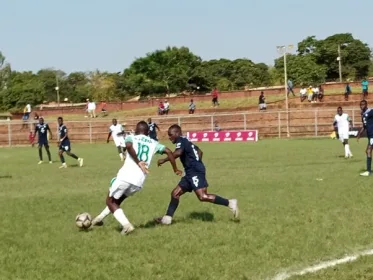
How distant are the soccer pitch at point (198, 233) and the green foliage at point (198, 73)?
75.9 metres

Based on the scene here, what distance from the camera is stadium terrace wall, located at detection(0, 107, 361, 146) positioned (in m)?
47.6

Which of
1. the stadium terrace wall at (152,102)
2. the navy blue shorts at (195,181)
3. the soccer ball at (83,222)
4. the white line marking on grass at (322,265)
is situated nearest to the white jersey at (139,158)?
the soccer ball at (83,222)

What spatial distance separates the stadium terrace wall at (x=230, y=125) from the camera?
156 ft

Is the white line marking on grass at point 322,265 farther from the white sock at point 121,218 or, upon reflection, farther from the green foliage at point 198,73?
the green foliage at point 198,73

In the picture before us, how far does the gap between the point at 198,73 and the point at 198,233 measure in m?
93.6

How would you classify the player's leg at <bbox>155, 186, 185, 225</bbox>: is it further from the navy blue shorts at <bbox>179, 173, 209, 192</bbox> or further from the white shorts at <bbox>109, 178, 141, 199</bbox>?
the white shorts at <bbox>109, 178, 141, 199</bbox>

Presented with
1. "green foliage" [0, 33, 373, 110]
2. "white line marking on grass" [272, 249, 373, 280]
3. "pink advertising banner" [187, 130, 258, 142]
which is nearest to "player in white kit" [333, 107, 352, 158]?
"white line marking on grass" [272, 249, 373, 280]

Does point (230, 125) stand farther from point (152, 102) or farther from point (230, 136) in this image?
point (152, 102)

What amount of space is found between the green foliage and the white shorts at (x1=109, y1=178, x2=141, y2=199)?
81213 mm

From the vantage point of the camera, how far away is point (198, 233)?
9617 mm

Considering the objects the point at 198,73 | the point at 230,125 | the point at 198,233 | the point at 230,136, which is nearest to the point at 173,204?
the point at 198,233

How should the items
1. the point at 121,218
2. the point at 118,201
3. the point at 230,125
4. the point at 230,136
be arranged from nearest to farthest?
1. the point at 121,218
2. the point at 118,201
3. the point at 230,136
4. the point at 230,125

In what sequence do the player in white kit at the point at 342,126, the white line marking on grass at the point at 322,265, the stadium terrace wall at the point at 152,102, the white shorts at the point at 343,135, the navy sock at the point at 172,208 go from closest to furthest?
the white line marking on grass at the point at 322,265, the navy sock at the point at 172,208, the white shorts at the point at 343,135, the player in white kit at the point at 342,126, the stadium terrace wall at the point at 152,102

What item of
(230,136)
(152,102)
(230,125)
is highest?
(152,102)
